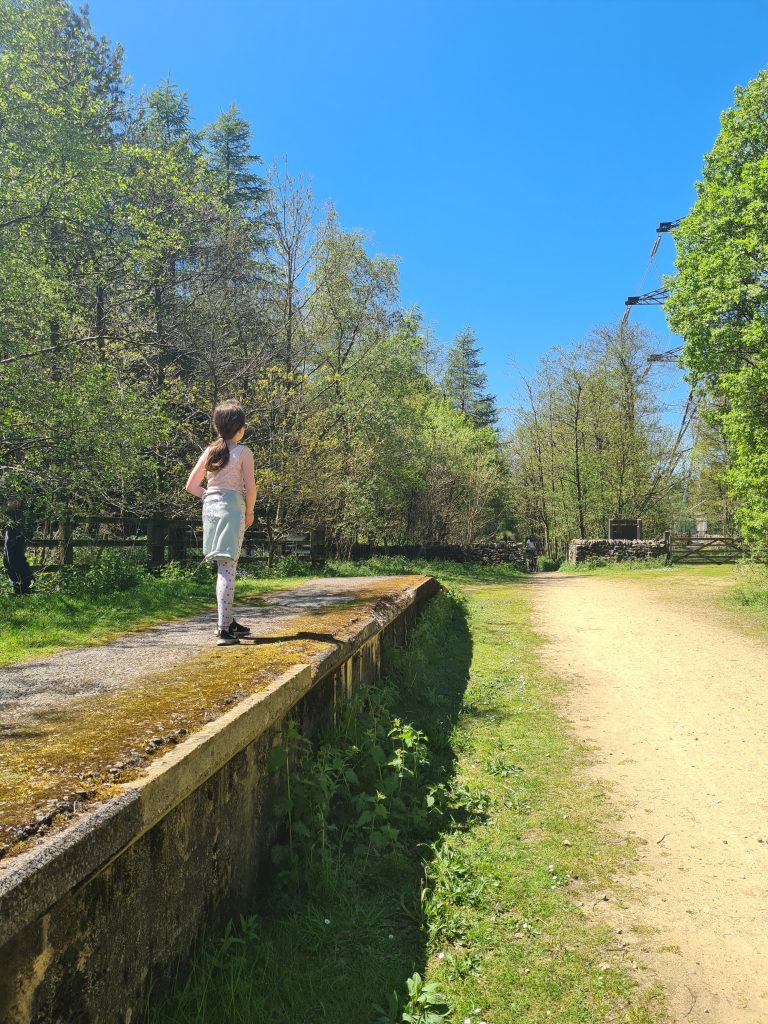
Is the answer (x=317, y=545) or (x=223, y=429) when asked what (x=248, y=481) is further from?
(x=317, y=545)

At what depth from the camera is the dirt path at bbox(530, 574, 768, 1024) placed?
2.72 metres

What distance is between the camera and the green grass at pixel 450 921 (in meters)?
2.39

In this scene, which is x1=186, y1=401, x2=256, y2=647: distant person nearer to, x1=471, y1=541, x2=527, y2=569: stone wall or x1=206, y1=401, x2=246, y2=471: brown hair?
x1=206, y1=401, x2=246, y2=471: brown hair

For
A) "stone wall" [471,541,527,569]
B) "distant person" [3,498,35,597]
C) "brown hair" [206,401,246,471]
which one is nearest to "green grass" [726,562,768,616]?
"brown hair" [206,401,246,471]

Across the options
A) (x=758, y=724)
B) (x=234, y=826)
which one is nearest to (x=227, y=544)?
(x=234, y=826)

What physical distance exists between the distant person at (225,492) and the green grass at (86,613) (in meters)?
1.46

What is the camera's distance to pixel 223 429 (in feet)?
15.1

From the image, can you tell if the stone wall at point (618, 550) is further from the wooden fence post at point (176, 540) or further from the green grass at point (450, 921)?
the green grass at point (450, 921)

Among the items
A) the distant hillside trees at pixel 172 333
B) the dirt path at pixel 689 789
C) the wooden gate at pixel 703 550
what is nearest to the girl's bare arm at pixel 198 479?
the dirt path at pixel 689 789

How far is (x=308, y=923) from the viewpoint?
9.19 feet

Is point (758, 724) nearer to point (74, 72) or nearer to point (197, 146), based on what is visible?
point (74, 72)

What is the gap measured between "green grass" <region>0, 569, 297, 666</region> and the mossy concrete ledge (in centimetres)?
241

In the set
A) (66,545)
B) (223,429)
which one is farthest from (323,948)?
(66,545)

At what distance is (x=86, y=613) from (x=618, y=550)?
85.4 ft
